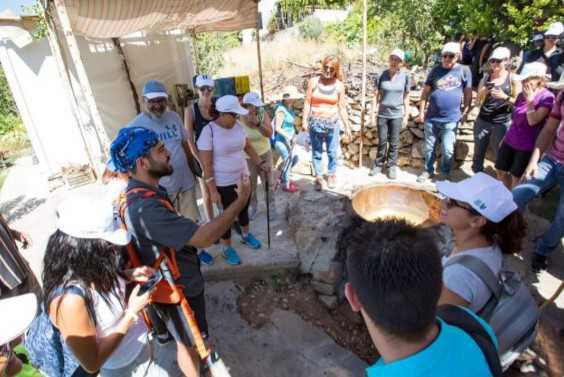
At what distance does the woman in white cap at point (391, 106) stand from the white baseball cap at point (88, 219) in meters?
4.24

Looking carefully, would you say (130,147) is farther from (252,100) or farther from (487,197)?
(252,100)

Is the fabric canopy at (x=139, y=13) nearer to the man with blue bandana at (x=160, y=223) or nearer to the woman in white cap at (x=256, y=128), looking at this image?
the woman in white cap at (x=256, y=128)

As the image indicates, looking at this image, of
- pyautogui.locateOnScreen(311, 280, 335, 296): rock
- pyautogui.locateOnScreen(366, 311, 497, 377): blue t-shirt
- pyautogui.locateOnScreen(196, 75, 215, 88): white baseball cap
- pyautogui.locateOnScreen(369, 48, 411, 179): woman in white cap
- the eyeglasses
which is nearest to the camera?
pyautogui.locateOnScreen(366, 311, 497, 377): blue t-shirt

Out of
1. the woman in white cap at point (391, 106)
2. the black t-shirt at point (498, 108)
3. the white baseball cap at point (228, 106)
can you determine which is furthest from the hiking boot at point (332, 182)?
the white baseball cap at point (228, 106)

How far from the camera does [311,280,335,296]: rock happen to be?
3.23m

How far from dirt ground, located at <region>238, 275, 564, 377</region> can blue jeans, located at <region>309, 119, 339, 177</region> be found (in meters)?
1.99

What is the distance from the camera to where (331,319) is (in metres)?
3.11

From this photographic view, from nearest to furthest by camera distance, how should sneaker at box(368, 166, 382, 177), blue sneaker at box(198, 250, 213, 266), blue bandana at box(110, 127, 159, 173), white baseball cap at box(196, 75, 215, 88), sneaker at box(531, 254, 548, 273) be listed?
blue bandana at box(110, 127, 159, 173), sneaker at box(531, 254, 548, 273), blue sneaker at box(198, 250, 213, 266), white baseball cap at box(196, 75, 215, 88), sneaker at box(368, 166, 382, 177)

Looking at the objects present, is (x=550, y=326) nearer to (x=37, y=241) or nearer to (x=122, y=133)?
(x=122, y=133)

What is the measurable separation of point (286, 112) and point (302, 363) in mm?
3293

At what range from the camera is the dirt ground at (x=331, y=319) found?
243 centimetres

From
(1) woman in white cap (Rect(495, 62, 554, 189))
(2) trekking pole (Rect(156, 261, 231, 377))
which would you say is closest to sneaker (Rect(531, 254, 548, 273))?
(1) woman in white cap (Rect(495, 62, 554, 189))

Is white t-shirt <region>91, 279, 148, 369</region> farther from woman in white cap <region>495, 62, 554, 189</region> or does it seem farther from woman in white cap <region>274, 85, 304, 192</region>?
woman in white cap <region>495, 62, 554, 189</region>

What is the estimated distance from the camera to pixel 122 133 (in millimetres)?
2000
